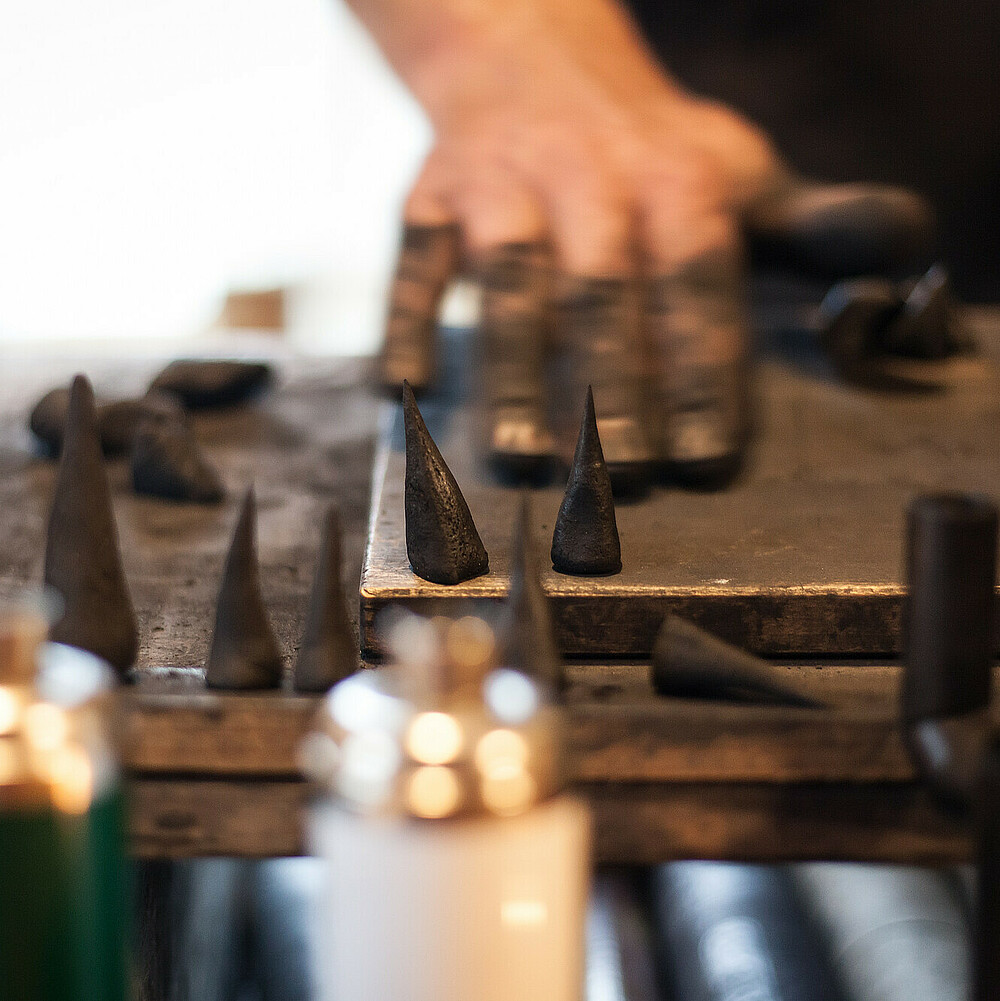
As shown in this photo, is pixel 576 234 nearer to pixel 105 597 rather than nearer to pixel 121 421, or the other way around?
pixel 121 421

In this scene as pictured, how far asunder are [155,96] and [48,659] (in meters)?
3.18

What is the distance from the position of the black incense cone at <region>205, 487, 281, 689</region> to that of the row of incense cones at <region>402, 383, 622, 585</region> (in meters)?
0.11

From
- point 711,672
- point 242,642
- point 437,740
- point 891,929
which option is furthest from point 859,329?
point 437,740

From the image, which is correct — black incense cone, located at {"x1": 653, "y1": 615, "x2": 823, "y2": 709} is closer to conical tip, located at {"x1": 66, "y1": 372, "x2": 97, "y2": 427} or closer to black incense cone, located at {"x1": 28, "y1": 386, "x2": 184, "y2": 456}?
conical tip, located at {"x1": 66, "y1": 372, "x2": 97, "y2": 427}

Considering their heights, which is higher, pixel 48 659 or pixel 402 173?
pixel 402 173

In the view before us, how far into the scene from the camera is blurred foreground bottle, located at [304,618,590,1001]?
289mm

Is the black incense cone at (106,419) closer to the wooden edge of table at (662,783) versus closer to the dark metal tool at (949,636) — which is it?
the wooden edge of table at (662,783)

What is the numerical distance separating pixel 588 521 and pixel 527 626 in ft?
0.47

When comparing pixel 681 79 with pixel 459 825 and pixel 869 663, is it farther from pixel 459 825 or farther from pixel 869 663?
pixel 459 825

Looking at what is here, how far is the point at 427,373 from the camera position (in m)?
0.92

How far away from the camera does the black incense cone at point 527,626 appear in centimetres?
47

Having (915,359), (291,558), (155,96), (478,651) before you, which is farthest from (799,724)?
(155,96)

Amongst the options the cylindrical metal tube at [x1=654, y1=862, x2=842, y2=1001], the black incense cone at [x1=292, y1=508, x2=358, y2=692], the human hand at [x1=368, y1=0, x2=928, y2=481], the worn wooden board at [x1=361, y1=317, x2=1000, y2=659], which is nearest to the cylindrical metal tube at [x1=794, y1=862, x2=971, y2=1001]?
the cylindrical metal tube at [x1=654, y1=862, x2=842, y2=1001]

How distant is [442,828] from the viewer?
290 mm
